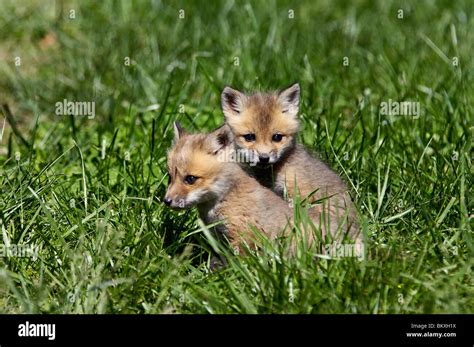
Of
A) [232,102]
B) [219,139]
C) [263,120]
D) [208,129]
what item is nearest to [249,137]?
[263,120]

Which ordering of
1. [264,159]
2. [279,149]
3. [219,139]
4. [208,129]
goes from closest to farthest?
[219,139], [264,159], [279,149], [208,129]

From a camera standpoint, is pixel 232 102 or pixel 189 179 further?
pixel 232 102

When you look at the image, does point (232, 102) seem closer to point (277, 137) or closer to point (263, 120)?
point (263, 120)

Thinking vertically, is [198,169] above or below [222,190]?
above

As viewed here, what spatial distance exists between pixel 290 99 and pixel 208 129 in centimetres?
144

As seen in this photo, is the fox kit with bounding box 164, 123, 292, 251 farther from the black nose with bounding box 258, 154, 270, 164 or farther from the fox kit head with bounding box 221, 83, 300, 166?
the fox kit head with bounding box 221, 83, 300, 166

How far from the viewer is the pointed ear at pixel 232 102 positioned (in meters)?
6.54

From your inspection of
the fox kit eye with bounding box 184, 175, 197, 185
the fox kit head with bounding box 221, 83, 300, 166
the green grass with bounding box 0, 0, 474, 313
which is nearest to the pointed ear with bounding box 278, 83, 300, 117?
the fox kit head with bounding box 221, 83, 300, 166

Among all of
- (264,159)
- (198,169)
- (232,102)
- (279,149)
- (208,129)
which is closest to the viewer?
(198,169)

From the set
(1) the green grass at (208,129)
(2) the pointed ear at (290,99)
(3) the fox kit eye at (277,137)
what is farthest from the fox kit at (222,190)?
(2) the pointed ear at (290,99)

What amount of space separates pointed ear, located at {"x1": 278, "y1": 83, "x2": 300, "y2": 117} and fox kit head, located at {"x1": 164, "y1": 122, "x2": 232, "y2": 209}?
863mm

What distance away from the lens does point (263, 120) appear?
21.2 feet
